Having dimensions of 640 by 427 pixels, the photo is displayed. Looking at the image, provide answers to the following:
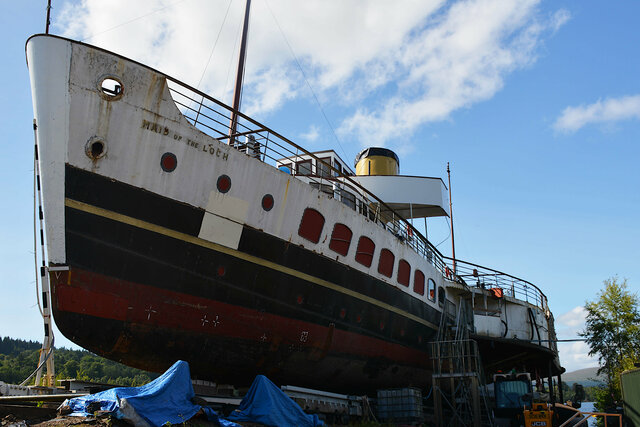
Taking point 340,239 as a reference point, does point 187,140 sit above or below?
above

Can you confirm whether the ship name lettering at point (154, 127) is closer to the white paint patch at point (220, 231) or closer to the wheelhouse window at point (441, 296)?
the white paint patch at point (220, 231)

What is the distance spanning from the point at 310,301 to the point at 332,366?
86.7 inches

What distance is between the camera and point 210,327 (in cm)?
1085

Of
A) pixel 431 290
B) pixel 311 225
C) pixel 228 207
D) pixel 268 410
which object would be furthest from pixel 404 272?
pixel 268 410

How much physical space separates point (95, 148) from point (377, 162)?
44.0ft

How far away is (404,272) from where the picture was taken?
16078mm

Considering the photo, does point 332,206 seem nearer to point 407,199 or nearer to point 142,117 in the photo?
point 142,117

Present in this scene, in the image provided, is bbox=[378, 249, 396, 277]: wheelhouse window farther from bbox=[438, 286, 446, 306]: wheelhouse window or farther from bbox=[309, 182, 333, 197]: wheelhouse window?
bbox=[438, 286, 446, 306]: wheelhouse window

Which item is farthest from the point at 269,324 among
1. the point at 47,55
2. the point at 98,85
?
the point at 47,55

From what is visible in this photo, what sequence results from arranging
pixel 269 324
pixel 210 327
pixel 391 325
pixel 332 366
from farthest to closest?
pixel 391 325 < pixel 332 366 < pixel 269 324 < pixel 210 327

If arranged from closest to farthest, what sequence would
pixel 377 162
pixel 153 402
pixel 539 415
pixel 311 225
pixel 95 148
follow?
pixel 153 402 < pixel 95 148 < pixel 311 225 < pixel 539 415 < pixel 377 162

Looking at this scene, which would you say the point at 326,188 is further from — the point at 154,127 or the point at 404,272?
the point at 154,127

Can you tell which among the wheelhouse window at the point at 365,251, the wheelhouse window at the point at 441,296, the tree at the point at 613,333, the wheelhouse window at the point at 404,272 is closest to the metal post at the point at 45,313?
the wheelhouse window at the point at 365,251

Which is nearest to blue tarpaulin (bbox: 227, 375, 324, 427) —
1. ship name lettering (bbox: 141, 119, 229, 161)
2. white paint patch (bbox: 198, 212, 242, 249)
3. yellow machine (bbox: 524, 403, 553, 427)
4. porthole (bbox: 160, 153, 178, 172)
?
white paint patch (bbox: 198, 212, 242, 249)
